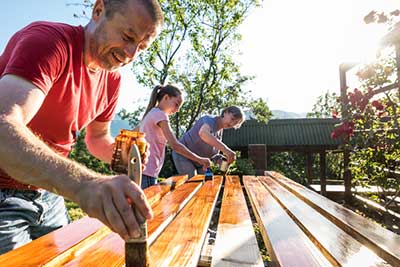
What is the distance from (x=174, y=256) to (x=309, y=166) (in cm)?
1765

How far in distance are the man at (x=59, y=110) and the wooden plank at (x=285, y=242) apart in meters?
0.64

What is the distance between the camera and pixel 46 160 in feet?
3.21

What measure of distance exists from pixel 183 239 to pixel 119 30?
3.15 ft

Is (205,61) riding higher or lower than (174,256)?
higher

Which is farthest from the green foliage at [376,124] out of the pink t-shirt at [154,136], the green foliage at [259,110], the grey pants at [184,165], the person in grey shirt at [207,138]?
the green foliage at [259,110]

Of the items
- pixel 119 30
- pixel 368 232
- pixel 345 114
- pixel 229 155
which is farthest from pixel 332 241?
pixel 345 114

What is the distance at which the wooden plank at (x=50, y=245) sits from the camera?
1.11 meters

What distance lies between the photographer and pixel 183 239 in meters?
1.51

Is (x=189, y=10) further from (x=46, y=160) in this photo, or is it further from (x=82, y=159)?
(x=46, y=160)

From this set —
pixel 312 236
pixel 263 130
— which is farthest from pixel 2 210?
pixel 263 130

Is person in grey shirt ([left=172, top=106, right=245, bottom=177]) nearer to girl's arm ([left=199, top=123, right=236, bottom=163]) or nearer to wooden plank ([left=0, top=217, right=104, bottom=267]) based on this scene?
girl's arm ([left=199, top=123, right=236, bottom=163])

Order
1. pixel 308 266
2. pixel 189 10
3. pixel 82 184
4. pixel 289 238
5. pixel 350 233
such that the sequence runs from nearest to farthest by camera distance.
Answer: pixel 82 184, pixel 308 266, pixel 289 238, pixel 350 233, pixel 189 10

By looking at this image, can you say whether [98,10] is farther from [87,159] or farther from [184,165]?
[87,159]

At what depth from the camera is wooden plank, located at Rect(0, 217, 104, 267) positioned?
1111mm
